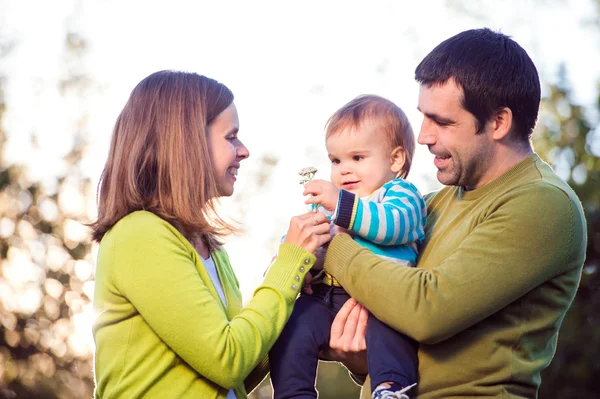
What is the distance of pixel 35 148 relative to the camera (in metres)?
20.1

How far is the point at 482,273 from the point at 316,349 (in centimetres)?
80

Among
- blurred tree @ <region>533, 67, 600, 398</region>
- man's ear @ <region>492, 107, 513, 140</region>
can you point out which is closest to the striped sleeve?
man's ear @ <region>492, 107, 513, 140</region>

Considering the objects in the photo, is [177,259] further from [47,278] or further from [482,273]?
[47,278]

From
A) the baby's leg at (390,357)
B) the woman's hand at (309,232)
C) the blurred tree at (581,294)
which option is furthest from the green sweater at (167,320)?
the blurred tree at (581,294)

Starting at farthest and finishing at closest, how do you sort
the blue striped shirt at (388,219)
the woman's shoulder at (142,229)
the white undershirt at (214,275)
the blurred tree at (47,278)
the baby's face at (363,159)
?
the blurred tree at (47,278) → the baby's face at (363,159) → the white undershirt at (214,275) → the blue striped shirt at (388,219) → the woman's shoulder at (142,229)

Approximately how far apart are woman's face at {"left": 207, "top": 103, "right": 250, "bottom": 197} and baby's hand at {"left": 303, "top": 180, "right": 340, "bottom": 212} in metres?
Answer: 0.36

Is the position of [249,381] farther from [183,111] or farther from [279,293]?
[183,111]

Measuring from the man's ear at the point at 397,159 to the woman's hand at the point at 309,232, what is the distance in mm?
501

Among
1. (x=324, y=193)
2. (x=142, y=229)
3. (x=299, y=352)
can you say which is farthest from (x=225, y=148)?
(x=299, y=352)

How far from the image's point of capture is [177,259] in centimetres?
318

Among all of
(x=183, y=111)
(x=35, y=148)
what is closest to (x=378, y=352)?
(x=183, y=111)

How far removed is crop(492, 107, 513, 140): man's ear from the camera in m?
3.53

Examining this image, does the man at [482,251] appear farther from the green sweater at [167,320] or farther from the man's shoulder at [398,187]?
the green sweater at [167,320]

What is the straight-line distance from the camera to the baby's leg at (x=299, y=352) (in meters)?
3.41
